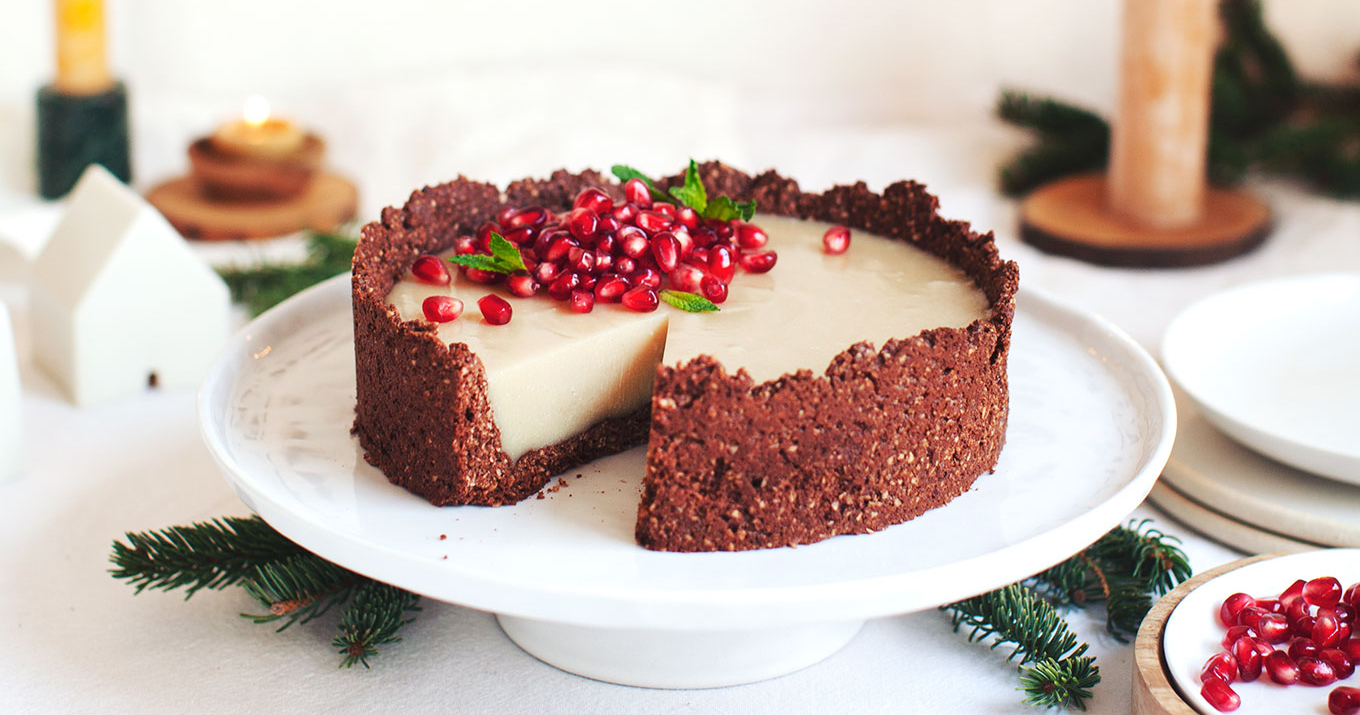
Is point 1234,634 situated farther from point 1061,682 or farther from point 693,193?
point 693,193

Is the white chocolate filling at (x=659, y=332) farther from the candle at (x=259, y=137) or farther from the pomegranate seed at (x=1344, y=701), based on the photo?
the candle at (x=259, y=137)

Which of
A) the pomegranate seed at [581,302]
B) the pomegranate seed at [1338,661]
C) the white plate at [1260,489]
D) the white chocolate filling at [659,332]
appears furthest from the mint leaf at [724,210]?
the pomegranate seed at [1338,661]

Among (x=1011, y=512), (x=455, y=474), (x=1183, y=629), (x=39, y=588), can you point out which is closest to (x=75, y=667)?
(x=39, y=588)

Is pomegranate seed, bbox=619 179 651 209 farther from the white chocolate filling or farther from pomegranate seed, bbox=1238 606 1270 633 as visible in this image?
pomegranate seed, bbox=1238 606 1270 633

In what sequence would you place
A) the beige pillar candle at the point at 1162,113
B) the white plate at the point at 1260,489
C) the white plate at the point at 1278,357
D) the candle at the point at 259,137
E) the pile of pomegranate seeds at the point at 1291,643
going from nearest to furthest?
the pile of pomegranate seeds at the point at 1291,643 < the white plate at the point at 1260,489 < the white plate at the point at 1278,357 < the beige pillar candle at the point at 1162,113 < the candle at the point at 259,137

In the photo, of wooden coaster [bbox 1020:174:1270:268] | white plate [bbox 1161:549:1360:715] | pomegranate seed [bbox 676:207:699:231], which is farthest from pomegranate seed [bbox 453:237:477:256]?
wooden coaster [bbox 1020:174:1270:268]

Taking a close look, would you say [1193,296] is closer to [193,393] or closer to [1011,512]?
[1011,512]
